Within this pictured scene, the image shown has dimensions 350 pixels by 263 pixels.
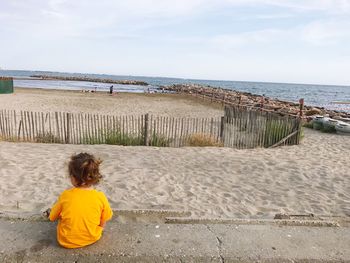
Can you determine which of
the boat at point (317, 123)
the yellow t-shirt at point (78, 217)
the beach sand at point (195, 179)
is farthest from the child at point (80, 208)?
the boat at point (317, 123)

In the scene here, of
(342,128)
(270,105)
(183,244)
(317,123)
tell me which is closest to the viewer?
(183,244)

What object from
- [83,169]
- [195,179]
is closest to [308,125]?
[195,179]

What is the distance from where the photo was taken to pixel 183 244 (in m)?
2.88

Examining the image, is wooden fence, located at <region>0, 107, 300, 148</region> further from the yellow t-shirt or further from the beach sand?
the yellow t-shirt

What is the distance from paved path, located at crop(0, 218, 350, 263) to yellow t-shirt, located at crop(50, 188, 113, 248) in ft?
0.24

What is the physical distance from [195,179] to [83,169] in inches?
160

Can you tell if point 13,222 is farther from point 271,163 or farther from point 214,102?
point 214,102

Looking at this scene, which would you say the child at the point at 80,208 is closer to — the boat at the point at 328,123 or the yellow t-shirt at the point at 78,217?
the yellow t-shirt at the point at 78,217

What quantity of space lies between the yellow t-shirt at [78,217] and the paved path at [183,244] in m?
0.07

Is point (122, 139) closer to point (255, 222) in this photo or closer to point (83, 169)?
point (255, 222)

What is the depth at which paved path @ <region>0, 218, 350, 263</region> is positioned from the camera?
2684 millimetres

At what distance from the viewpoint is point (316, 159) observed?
892cm

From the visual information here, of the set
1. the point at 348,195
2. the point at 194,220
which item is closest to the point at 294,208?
the point at 348,195

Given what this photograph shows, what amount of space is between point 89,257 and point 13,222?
0.95 metres
